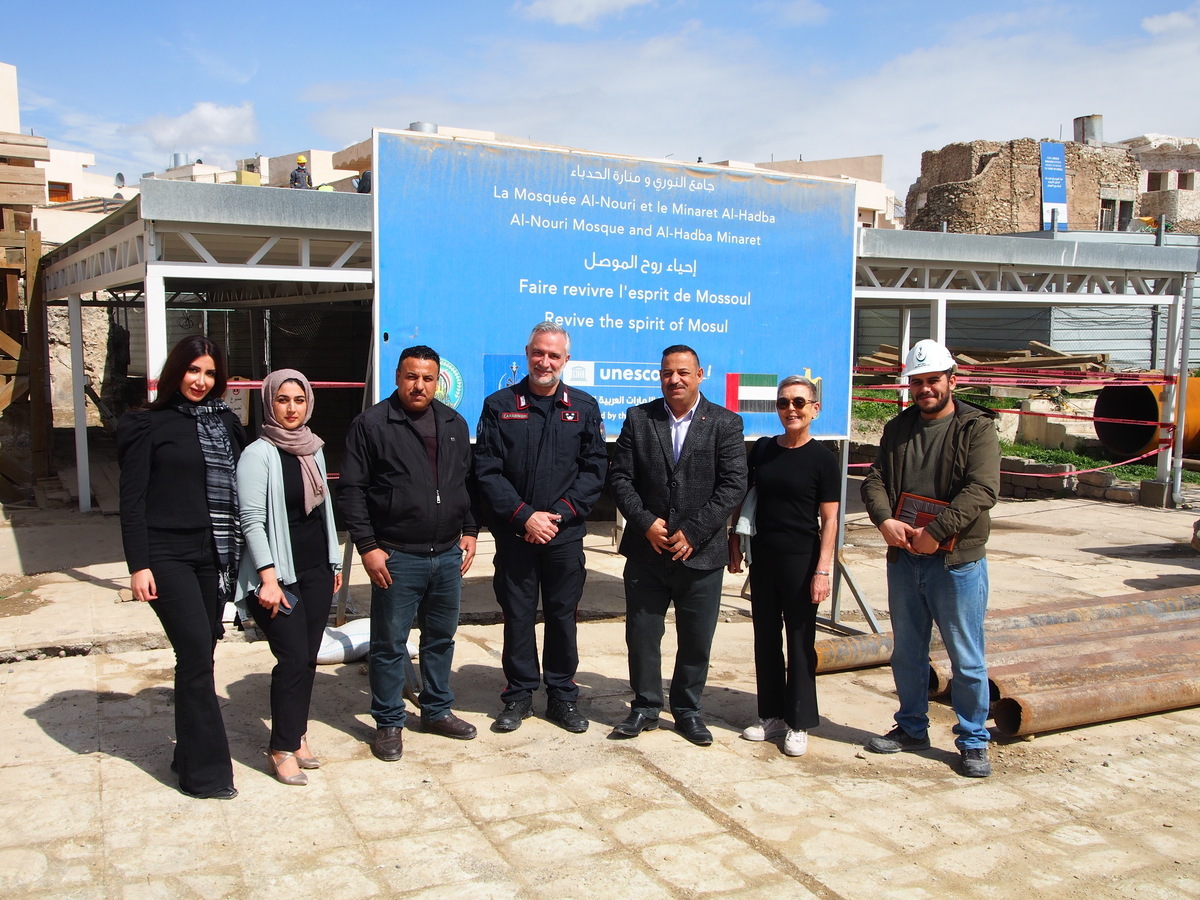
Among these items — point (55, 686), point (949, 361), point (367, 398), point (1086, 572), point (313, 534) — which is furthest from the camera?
point (1086, 572)

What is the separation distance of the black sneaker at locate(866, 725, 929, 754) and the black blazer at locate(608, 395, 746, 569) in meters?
1.10

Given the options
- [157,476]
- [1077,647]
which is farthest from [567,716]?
[1077,647]

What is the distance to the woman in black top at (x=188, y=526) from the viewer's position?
363 centimetres

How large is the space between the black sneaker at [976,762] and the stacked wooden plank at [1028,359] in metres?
15.8

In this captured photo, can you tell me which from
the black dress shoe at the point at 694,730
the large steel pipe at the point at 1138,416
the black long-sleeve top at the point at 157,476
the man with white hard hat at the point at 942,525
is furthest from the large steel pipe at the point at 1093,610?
the large steel pipe at the point at 1138,416

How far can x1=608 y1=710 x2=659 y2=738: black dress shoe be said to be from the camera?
4570 millimetres

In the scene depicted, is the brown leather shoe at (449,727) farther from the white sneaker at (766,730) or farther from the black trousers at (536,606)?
the white sneaker at (766,730)

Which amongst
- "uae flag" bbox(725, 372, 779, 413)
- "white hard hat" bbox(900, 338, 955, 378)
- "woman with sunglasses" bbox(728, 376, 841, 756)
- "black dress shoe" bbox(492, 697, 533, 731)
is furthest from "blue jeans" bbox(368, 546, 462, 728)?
"uae flag" bbox(725, 372, 779, 413)

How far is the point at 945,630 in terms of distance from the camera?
4.33 m

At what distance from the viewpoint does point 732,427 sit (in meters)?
4.58

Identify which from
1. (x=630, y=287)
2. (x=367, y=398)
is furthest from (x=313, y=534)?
(x=630, y=287)

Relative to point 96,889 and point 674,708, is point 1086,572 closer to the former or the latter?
point 674,708

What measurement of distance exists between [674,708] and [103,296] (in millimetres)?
17721

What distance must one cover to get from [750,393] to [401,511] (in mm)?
3745
